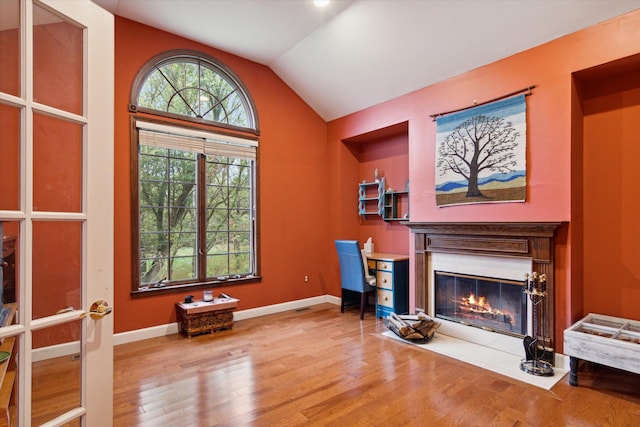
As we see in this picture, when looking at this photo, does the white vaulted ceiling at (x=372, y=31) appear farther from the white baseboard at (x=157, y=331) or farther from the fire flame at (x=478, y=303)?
the white baseboard at (x=157, y=331)

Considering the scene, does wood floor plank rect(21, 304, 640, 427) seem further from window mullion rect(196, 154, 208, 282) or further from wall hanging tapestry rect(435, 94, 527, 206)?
wall hanging tapestry rect(435, 94, 527, 206)

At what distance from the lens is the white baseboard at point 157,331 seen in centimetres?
125

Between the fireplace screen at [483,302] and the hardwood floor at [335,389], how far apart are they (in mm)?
639

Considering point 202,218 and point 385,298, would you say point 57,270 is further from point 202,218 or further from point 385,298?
point 385,298

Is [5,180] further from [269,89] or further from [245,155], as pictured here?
[269,89]

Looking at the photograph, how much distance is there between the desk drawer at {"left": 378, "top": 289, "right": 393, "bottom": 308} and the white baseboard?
0.96 meters

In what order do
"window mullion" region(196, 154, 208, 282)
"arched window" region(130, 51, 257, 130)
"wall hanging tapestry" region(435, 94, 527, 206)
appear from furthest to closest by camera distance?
"window mullion" region(196, 154, 208, 282) < "arched window" region(130, 51, 257, 130) < "wall hanging tapestry" region(435, 94, 527, 206)

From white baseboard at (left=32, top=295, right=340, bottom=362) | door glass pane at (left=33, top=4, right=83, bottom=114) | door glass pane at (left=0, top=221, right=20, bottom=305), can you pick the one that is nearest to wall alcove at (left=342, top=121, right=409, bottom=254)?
white baseboard at (left=32, top=295, right=340, bottom=362)

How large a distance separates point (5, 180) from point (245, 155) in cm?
349

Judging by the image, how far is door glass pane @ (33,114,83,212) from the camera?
121cm

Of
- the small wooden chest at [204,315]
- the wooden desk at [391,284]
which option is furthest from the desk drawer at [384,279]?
the small wooden chest at [204,315]

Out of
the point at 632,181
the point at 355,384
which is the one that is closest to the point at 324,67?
the point at 632,181

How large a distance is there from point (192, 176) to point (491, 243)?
3494mm

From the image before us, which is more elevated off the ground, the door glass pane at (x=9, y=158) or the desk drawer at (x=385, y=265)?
the door glass pane at (x=9, y=158)
